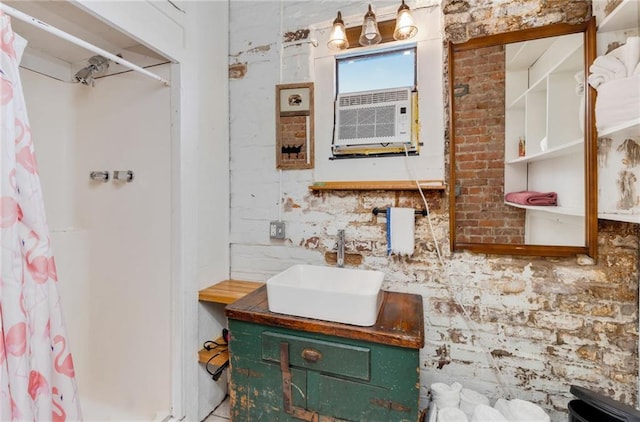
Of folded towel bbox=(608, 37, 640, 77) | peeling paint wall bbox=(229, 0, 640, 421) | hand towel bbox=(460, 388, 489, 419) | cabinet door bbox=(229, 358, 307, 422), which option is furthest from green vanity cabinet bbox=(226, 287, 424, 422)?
folded towel bbox=(608, 37, 640, 77)

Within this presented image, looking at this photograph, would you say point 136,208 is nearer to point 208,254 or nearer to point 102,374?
point 208,254

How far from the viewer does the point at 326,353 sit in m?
1.13

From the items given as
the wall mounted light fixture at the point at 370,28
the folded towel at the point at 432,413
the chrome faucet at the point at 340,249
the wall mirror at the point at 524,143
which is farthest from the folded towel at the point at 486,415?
the wall mounted light fixture at the point at 370,28

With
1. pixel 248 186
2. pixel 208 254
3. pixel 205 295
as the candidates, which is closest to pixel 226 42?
pixel 248 186

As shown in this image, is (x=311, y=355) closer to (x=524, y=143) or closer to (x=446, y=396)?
(x=446, y=396)

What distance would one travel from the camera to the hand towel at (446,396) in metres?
1.37

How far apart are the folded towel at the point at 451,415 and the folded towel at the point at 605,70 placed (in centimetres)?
152

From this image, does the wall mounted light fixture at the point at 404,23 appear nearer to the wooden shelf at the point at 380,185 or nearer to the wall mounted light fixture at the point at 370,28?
the wall mounted light fixture at the point at 370,28

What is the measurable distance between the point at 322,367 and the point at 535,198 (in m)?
1.21

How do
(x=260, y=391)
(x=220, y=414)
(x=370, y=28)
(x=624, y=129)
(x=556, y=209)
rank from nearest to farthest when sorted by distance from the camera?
(x=624, y=129) → (x=260, y=391) → (x=556, y=209) → (x=370, y=28) → (x=220, y=414)

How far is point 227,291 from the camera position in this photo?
167 centimetres

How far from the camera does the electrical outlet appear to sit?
178 cm

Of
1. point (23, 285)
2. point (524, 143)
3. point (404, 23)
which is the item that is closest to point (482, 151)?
point (524, 143)

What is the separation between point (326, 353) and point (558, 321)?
3.68 ft
